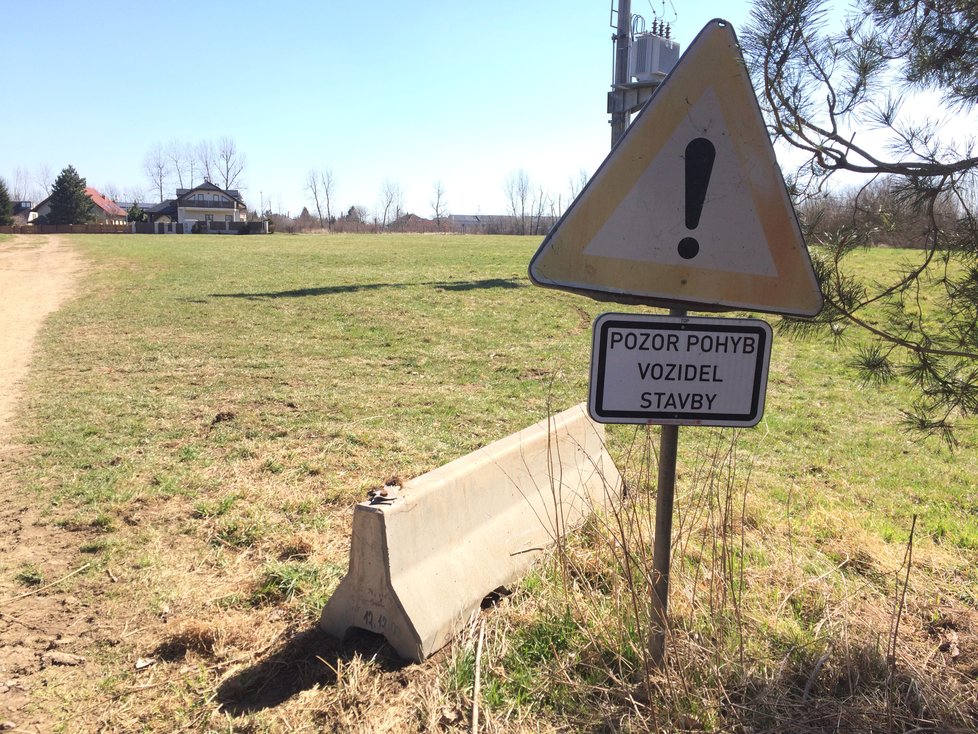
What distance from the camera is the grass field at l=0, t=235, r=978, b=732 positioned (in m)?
2.74

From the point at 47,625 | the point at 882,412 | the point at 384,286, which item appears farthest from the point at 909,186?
the point at 384,286

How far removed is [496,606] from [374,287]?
14.9 m

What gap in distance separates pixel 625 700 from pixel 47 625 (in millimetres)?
2594

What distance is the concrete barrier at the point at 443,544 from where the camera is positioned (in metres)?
3.06

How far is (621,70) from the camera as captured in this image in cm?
1350

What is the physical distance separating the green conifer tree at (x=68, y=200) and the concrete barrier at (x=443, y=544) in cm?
8480

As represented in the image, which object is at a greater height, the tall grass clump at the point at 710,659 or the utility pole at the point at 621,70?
the utility pole at the point at 621,70

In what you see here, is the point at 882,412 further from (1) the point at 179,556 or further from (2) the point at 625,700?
(1) the point at 179,556

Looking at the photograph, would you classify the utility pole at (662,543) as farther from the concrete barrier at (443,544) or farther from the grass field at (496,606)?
the concrete barrier at (443,544)

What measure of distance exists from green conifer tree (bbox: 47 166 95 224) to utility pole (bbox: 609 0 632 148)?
7663 cm

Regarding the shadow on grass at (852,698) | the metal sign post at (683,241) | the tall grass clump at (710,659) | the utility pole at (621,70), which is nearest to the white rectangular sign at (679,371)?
the metal sign post at (683,241)

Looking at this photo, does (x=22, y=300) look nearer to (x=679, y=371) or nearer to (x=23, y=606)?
(x=23, y=606)

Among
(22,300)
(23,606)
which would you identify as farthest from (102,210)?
(23,606)

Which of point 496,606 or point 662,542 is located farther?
point 496,606
